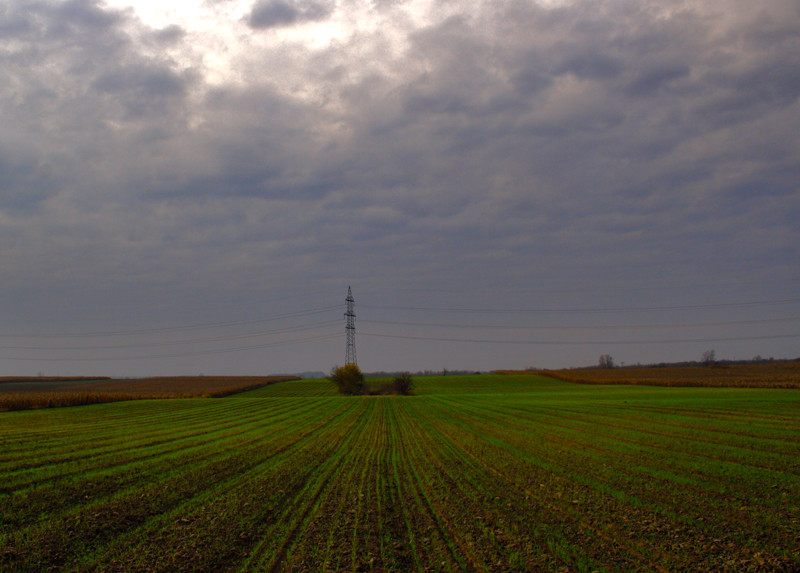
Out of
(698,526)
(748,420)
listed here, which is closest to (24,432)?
(698,526)

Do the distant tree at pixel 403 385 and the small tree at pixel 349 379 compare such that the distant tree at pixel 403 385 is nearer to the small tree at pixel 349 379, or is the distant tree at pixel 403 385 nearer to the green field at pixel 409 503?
the small tree at pixel 349 379

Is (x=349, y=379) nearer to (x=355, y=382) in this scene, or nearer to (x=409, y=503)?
(x=355, y=382)

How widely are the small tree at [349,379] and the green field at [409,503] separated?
67.9 m

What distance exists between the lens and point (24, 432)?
25.1 metres

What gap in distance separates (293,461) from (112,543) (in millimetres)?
9325

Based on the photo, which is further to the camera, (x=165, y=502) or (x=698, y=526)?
(x=165, y=502)

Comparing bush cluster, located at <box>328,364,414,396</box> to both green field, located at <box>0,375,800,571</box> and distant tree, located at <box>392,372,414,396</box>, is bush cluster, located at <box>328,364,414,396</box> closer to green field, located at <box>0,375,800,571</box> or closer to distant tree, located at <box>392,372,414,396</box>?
distant tree, located at <box>392,372,414,396</box>

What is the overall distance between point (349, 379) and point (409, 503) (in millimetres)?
79420

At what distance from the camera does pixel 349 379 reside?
89875 mm

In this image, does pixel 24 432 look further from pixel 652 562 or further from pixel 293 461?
pixel 652 562

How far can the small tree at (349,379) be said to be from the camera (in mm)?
89875

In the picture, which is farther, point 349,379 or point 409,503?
point 349,379

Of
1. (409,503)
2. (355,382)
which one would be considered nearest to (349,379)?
(355,382)

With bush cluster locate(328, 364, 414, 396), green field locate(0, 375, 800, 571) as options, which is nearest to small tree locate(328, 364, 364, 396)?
bush cluster locate(328, 364, 414, 396)
